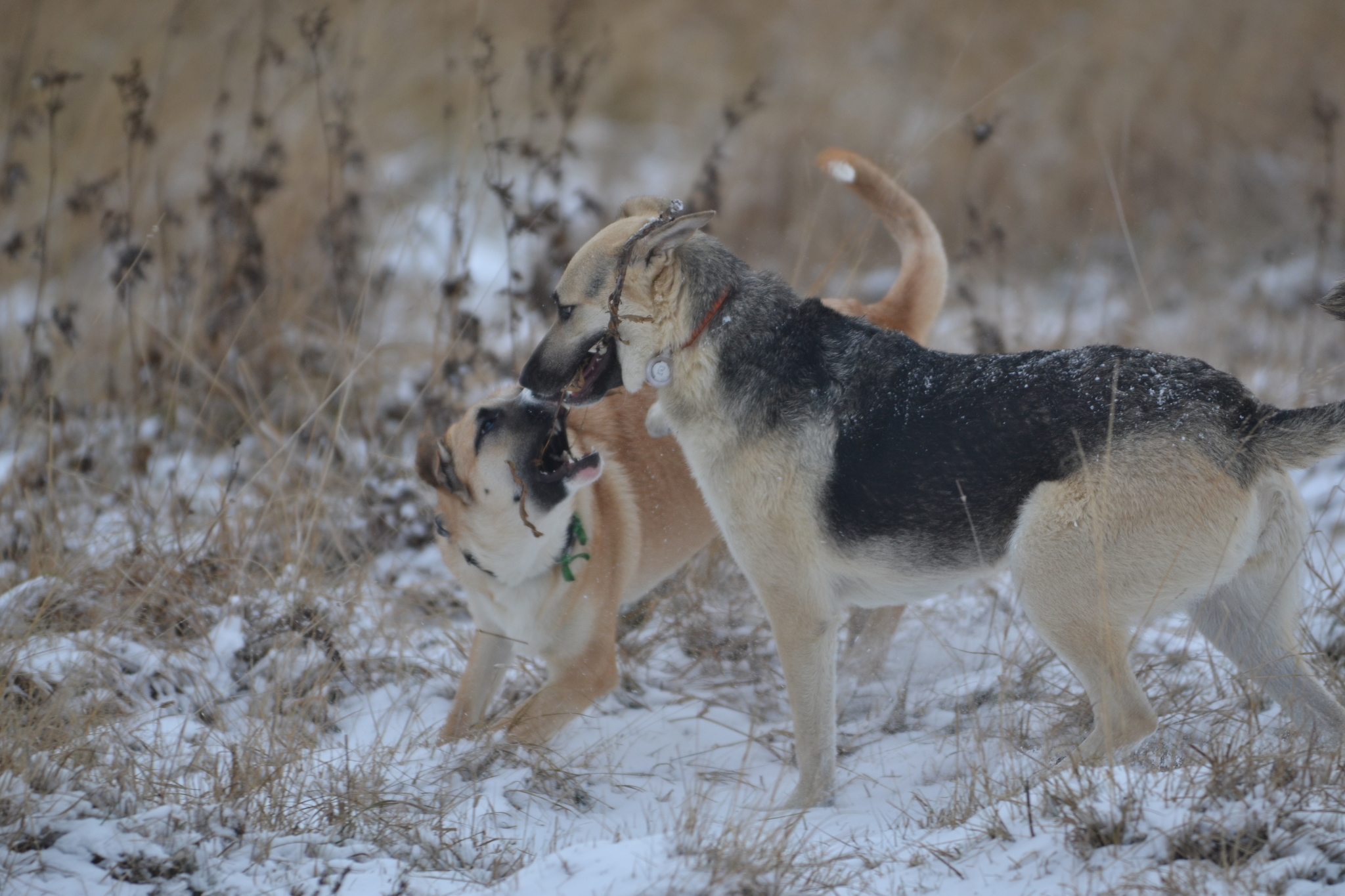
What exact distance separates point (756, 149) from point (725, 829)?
26.4ft

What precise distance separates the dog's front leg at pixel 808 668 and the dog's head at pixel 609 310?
31.4 inches

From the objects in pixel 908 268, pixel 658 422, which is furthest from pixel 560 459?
pixel 908 268

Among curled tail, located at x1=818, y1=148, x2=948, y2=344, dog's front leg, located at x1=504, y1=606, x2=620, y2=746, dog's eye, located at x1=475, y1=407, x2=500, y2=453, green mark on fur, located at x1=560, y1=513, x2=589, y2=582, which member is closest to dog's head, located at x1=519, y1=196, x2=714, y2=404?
dog's eye, located at x1=475, y1=407, x2=500, y2=453

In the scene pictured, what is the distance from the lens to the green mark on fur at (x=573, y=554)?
3.46 metres

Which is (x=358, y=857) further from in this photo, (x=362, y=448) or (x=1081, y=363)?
(x=362, y=448)

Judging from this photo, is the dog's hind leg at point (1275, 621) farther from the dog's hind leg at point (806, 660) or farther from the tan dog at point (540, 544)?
the tan dog at point (540, 544)

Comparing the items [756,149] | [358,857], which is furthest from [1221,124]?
[358,857]

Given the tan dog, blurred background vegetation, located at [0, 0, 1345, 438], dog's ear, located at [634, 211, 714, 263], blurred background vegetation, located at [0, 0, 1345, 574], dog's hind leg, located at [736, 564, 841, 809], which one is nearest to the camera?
dog's ear, located at [634, 211, 714, 263]

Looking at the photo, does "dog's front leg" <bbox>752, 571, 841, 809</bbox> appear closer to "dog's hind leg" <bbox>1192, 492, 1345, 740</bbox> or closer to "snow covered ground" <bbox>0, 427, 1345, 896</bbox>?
"snow covered ground" <bbox>0, 427, 1345, 896</bbox>

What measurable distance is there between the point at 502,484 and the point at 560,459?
224mm

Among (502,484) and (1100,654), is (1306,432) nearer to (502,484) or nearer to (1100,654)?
(1100,654)

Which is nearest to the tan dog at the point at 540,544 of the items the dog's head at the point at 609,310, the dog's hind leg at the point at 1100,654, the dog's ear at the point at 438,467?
the dog's ear at the point at 438,467

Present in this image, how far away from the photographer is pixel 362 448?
520 centimetres

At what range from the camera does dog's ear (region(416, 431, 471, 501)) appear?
348cm
